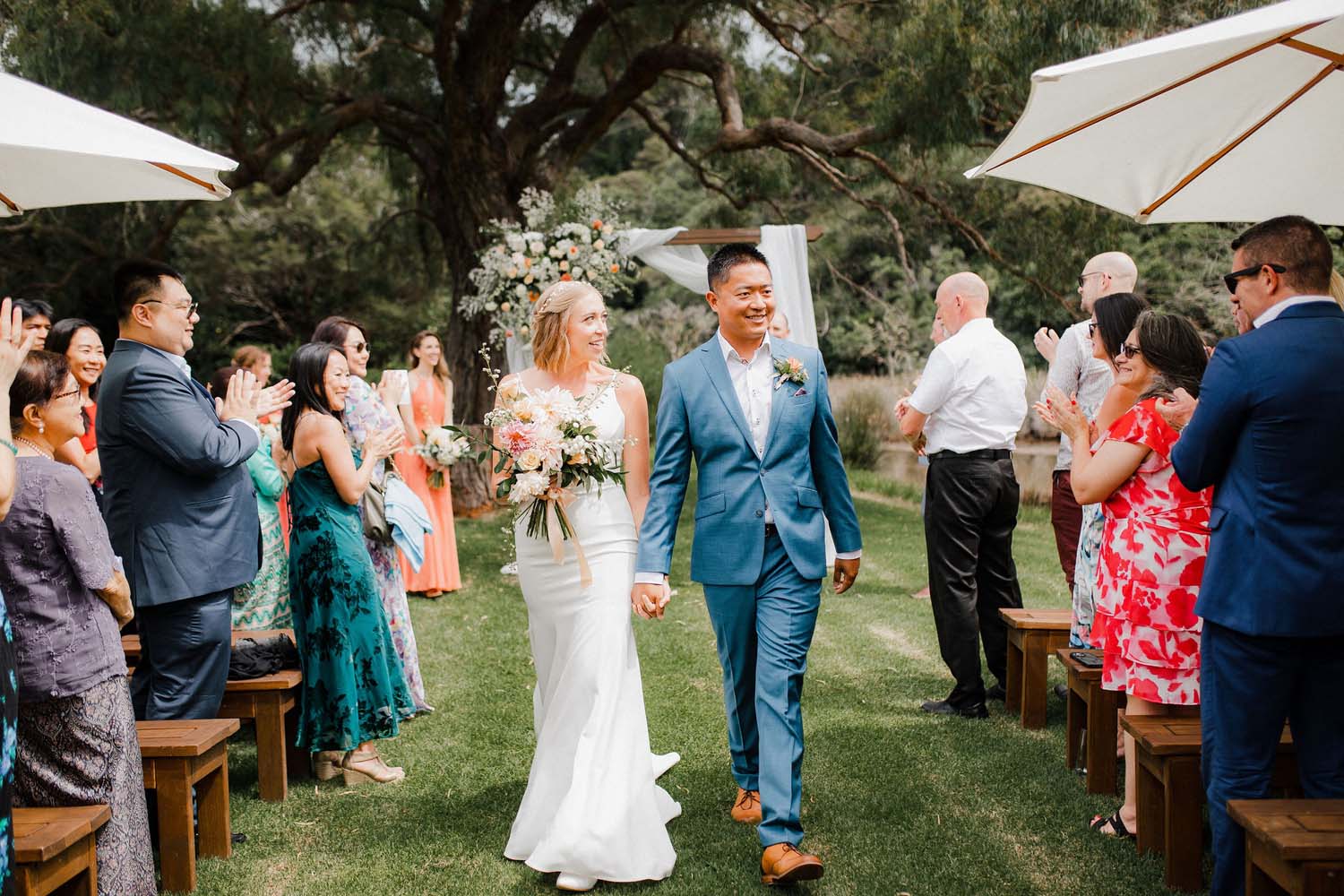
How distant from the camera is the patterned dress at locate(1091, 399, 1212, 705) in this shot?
385cm

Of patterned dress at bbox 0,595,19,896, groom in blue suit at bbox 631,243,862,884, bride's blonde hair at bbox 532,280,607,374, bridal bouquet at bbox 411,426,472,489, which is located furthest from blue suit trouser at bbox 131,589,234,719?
bridal bouquet at bbox 411,426,472,489

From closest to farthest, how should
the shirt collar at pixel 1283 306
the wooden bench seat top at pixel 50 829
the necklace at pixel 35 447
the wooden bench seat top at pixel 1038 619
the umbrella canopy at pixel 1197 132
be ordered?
the wooden bench seat top at pixel 50 829 → the shirt collar at pixel 1283 306 → the umbrella canopy at pixel 1197 132 → the necklace at pixel 35 447 → the wooden bench seat top at pixel 1038 619

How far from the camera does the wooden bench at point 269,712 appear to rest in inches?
187

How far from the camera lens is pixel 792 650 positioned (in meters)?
3.90

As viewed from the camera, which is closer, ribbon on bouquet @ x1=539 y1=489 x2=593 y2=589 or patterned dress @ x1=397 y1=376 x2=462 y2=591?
ribbon on bouquet @ x1=539 y1=489 x2=593 y2=589

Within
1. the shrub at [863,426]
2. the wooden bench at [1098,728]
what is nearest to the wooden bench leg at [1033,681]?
the wooden bench at [1098,728]

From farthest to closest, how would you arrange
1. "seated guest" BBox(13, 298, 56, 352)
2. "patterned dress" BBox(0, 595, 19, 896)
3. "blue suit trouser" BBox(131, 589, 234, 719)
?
"seated guest" BBox(13, 298, 56, 352) → "blue suit trouser" BBox(131, 589, 234, 719) → "patterned dress" BBox(0, 595, 19, 896)

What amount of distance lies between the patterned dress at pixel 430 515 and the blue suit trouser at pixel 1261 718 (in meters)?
6.75

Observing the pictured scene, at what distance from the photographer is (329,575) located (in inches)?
194

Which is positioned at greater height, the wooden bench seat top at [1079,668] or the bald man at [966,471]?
the bald man at [966,471]

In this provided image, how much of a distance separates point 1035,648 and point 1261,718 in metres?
2.40

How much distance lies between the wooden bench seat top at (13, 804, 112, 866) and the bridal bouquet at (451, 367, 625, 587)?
172 centimetres

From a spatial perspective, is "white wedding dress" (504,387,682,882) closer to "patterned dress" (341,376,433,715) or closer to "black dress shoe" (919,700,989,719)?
"patterned dress" (341,376,433,715)

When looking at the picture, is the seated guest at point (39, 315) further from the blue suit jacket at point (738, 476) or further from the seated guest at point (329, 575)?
the blue suit jacket at point (738, 476)
